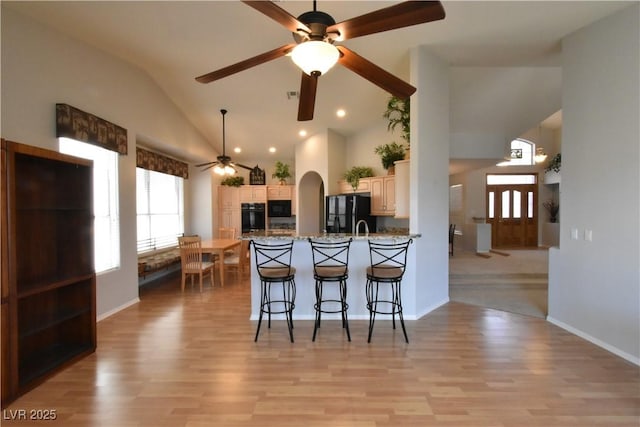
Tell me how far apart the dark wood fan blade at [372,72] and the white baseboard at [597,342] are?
298 cm

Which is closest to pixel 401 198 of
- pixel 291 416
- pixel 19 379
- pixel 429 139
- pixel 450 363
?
pixel 429 139

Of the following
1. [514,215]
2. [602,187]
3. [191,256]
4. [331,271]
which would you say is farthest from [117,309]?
[514,215]

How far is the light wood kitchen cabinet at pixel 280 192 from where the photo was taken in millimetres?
8062

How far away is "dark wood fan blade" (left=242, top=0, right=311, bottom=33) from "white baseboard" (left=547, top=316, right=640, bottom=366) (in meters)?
3.73

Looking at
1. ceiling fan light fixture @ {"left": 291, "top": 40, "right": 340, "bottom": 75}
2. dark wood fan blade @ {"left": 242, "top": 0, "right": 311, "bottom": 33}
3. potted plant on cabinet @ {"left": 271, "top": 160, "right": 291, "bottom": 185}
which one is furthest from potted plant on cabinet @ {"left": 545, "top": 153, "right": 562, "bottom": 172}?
dark wood fan blade @ {"left": 242, "top": 0, "right": 311, "bottom": 33}

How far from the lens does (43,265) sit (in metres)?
2.63

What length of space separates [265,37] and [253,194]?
486 centimetres

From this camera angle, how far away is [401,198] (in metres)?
4.69

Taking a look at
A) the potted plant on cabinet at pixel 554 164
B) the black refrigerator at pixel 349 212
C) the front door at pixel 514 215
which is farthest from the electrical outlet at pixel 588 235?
the potted plant on cabinet at pixel 554 164

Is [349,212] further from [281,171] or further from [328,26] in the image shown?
[328,26]

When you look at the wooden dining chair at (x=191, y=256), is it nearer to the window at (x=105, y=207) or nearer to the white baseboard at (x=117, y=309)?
the white baseboard at (x=117, y=309)

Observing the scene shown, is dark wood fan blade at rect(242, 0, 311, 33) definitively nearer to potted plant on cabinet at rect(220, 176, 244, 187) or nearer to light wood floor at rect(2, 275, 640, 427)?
light wood floor at rect(2, 275, 640, 427)

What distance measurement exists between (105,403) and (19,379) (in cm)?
75

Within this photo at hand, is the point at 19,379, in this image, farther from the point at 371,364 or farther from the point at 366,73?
the point at 366,73
